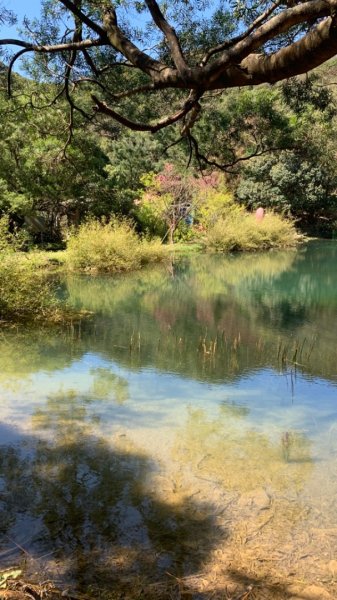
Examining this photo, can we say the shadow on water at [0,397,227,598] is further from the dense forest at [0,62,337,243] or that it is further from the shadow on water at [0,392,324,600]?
the dense forest at [0,62,337,243]

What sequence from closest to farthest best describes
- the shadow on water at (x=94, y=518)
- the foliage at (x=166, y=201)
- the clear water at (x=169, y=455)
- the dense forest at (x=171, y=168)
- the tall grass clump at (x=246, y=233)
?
1. the shadow on water at (x=94, y=518)
2. the clear water at (x=169, y=455)
3. the dense forest at (x=171, y=168)
4. the foliage at (x=166, y=201)
5. the tall grass clump at (x=246, y=233)

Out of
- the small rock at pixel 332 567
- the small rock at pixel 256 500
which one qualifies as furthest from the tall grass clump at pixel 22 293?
the small rock at pixel 332 567

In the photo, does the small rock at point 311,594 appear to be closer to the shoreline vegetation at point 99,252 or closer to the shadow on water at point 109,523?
the shadow on water at point 109,523

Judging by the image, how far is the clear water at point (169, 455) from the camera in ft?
10.2

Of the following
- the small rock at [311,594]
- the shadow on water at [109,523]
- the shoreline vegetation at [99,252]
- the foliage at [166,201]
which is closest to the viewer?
the small rock at [311,594]

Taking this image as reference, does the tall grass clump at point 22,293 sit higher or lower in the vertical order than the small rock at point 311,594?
higher

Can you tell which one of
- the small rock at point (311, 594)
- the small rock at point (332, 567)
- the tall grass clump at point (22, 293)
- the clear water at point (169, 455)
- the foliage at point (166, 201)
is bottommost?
the clear water at point (169, 455)

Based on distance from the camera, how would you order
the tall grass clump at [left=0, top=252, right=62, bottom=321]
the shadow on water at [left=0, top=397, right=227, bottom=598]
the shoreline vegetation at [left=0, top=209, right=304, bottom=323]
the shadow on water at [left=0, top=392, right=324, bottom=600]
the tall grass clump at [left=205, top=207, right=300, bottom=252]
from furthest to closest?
the tall grass clump at [left=205, top=207, right=300, bottom=252], the shoreline vegetation at [left=0, top=209, right=304, bottom=323], the tall grass clump at [left=0, top=252, right=62, bottom=321], the shadow on water at [left=0, top=397, right=227, bottom=598], the shadow on water at [left=0, top=392, right=324, bottom=600]

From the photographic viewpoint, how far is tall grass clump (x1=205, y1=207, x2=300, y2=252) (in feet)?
76.9

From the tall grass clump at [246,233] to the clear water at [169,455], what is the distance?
45.7 feet

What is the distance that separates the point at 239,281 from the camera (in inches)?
630

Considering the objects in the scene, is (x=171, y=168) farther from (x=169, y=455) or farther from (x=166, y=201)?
(x=169, y=455)

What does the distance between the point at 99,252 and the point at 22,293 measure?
7055 mm

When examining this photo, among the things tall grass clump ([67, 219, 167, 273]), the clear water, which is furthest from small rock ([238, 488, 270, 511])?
tall grass clump ([67, 219, 167, 273])
